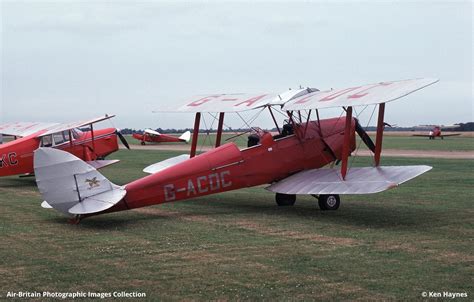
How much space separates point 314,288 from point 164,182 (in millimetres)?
4841

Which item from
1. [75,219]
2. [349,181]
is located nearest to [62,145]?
[75,219]

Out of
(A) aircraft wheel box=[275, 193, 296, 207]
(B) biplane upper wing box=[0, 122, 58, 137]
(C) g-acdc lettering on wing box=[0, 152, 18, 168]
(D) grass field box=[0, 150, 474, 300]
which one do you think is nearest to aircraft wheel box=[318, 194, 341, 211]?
(D) grass field box=[0, 150, 474, 300]

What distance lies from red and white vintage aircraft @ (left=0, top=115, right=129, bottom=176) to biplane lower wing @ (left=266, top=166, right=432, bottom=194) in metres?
6.69

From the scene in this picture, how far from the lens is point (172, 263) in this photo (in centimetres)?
692

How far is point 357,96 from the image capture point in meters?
10.2

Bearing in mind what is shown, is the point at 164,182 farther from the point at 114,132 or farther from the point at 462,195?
the point at 114,132

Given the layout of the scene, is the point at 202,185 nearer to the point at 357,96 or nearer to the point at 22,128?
the point at 357,96

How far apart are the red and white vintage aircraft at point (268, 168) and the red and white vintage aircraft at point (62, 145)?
16.9ft

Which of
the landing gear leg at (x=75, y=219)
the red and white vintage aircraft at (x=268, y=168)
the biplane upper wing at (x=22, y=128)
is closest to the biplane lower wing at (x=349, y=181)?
the red and white vintage aircraft at (x=268, y=168)

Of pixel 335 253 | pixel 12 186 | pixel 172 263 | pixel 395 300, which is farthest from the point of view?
pixel 12 186

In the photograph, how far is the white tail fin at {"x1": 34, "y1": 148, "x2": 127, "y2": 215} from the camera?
8953 mm

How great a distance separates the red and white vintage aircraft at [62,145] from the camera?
16.5 meters

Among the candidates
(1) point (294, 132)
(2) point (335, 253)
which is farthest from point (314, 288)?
(1) point (294, 132)

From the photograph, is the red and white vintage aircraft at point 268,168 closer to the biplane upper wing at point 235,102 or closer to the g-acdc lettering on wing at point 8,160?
the biplane upper wing at point 235,102
